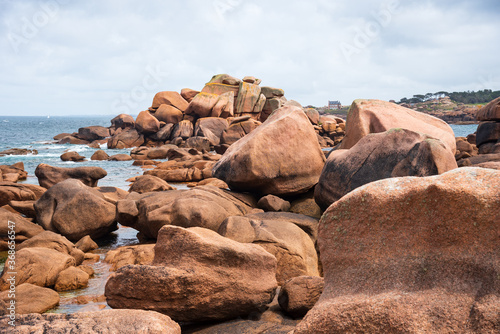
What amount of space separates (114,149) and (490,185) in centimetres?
3942

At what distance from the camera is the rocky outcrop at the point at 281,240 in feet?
22.5

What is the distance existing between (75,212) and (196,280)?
5.98 meters

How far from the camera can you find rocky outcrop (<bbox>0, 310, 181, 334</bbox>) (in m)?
3.40

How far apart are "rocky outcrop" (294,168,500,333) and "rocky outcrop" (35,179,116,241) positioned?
7.38m

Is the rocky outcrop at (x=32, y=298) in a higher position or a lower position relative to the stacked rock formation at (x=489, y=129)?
lower

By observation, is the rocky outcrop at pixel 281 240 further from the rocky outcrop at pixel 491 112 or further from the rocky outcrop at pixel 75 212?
the rocky outcrop at pixel 491 112

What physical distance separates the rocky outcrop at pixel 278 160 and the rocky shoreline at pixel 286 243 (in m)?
0.03

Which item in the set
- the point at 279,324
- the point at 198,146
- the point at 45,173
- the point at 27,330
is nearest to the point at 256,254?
the point at 279,324

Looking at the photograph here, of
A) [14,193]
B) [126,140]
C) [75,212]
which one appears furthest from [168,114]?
[75,212]

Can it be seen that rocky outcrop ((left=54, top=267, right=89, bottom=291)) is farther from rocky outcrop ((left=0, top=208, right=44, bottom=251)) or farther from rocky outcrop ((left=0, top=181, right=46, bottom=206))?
rocky outcrop ((left=0, top=181, right=46, bottom=206))

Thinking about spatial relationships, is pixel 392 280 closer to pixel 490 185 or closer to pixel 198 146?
pixel 490 185

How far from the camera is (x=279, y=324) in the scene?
4816 millimetres

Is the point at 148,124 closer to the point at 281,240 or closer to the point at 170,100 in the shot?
the point at 170,100

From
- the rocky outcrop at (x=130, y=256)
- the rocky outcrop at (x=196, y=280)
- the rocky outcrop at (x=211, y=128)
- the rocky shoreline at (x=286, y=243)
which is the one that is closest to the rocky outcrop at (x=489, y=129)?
the rocky shoreline at (x=286, y=243)
